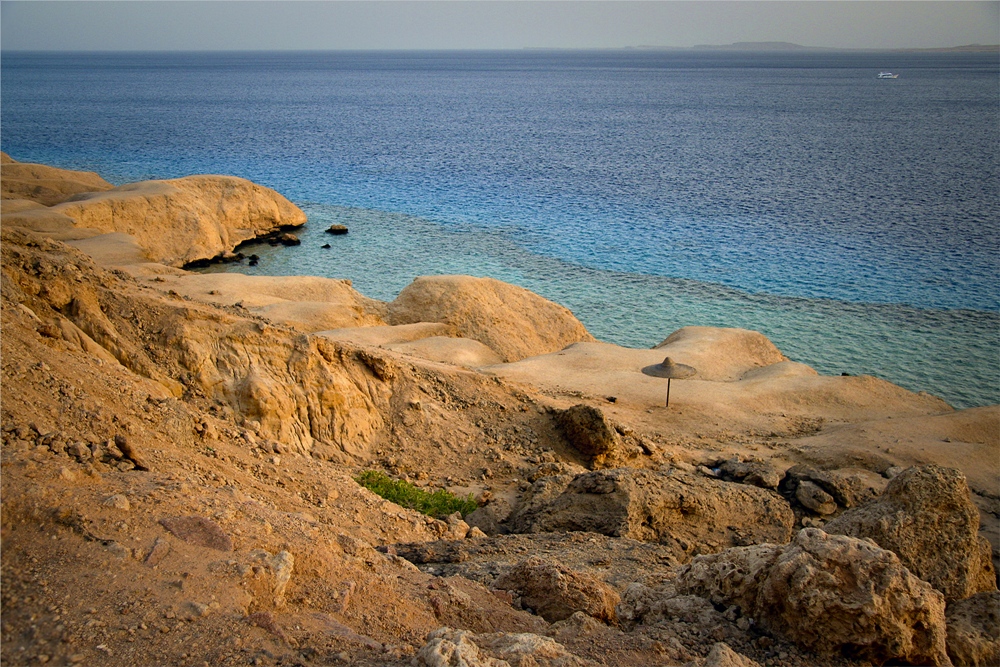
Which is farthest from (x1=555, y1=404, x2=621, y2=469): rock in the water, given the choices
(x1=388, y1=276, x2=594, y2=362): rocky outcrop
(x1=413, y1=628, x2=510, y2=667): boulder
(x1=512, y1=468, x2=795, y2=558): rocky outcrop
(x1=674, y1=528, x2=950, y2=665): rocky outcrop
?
(x1=413, y1=628, x2=510, y2=667): boulder

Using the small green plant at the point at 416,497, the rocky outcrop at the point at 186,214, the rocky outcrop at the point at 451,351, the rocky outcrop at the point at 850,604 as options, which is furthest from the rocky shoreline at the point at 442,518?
the rocky outcrop at the point at 186,214

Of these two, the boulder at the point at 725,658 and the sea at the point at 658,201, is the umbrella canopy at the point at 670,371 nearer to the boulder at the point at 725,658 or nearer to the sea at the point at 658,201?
the sea at the point at 658,201

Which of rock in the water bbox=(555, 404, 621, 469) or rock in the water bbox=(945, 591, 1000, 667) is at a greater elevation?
rock in the water bbox=(945, 591, 1000, 667)

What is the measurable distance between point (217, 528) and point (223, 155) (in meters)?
72.4

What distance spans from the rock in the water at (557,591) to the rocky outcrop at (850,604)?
54.0 inches

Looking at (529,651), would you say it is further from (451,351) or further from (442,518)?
(451,351)

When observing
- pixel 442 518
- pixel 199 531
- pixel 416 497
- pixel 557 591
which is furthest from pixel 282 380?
pixel 557 591

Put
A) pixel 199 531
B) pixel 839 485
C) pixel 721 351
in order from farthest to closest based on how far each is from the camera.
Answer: pixel 721 351, pixel 839 485, pixel 199 531

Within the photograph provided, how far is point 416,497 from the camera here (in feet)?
41.3

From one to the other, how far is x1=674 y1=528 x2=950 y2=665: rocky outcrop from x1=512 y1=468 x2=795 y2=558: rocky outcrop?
4.51 metres

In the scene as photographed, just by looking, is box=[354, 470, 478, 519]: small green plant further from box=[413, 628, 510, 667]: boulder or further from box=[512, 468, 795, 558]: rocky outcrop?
box=[413, 628, 510, 667]: boulder

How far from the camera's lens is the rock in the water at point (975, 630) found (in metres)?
6.71

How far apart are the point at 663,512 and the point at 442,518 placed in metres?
3.56

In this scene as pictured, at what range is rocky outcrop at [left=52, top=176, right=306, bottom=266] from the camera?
122 ft
